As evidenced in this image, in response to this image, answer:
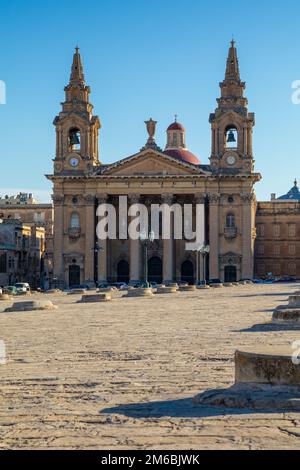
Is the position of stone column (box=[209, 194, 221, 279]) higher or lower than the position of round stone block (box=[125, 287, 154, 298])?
higher

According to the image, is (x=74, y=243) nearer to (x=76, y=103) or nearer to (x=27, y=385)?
(x=76, y=103)

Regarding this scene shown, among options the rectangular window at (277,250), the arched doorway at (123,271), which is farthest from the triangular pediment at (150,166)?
the rectangular window at (277,250)

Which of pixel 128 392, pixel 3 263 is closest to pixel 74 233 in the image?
pixel 3 263

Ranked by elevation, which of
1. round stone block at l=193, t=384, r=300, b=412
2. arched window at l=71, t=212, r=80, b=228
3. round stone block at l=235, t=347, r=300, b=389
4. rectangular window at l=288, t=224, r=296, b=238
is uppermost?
arched window at l=71, t=212, r=80, b=228

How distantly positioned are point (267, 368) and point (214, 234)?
7990 cm

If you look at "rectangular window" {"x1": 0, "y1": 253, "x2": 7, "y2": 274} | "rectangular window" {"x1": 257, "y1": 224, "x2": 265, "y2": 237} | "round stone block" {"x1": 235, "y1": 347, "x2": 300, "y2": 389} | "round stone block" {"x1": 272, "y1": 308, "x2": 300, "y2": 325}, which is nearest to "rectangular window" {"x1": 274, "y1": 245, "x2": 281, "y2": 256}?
"rectangular window" {"x1": 257, "y1": 224, "x2": 265, "y2": 237}

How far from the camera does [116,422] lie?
7.92 m

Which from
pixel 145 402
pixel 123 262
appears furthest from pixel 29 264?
pixel 145 402

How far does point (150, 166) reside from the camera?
9025 cm

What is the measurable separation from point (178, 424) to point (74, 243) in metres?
82.8

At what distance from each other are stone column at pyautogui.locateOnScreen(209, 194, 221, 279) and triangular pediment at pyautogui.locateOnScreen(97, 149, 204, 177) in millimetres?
3405

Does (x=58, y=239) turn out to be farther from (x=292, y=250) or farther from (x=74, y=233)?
(x=292, y=250)

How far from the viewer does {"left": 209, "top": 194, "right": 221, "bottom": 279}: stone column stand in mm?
88062

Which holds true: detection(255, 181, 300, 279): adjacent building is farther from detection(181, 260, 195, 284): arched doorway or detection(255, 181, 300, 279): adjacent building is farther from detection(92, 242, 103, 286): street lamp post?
detection(92, 242, 103, 286): street lamp post
